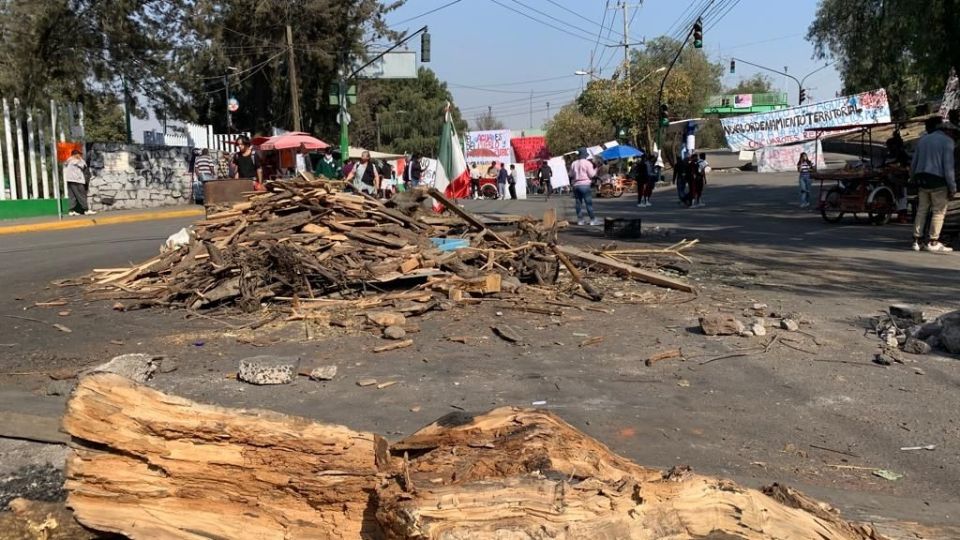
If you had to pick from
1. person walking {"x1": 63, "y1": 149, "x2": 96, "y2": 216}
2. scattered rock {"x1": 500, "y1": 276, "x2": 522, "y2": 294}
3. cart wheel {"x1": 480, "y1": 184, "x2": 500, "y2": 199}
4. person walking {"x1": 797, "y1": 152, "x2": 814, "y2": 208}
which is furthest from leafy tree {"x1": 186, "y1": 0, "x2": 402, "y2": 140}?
scattered rock {"x1": 500, "y1": 276, "x2": 522, "y2": 294}

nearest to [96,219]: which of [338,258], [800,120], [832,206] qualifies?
[338,258]

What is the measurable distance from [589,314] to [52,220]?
17.1m

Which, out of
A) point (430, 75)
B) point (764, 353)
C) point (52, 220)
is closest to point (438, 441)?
point (764, 353)

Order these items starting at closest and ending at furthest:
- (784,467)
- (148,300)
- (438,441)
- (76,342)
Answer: (438,441) → (784,467) → (76,342) → (148,300)

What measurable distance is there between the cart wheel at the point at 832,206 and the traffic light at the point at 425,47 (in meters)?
19.7

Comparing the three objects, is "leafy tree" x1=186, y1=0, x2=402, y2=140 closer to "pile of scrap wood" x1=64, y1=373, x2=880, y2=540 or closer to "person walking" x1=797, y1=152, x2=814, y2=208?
"person walking" x1=797, y1=152, x2=814, y2=208

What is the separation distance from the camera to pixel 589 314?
832 cm

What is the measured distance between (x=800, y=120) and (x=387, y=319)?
1324 inches

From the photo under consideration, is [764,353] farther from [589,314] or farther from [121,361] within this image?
[121,361]

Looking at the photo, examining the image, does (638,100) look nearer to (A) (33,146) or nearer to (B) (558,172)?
(B) (558,172)

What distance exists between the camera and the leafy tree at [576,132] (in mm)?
61719

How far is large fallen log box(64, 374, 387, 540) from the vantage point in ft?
10.0

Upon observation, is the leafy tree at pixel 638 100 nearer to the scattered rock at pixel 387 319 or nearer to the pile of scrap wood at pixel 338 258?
the pile of scrap wood at pixel 338 258

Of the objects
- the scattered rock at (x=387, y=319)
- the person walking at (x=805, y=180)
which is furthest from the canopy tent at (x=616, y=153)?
the scattered rock at (x=387, y=319)
